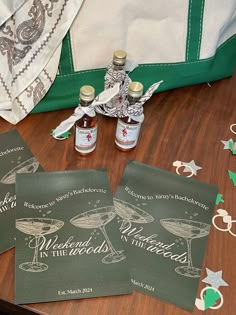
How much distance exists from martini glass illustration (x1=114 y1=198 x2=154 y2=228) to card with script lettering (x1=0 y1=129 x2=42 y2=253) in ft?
0.55


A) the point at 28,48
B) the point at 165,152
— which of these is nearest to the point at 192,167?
the point at 165,152

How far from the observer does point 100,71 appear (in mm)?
813

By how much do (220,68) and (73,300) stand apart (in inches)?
25.4

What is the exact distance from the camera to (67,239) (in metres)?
0.63

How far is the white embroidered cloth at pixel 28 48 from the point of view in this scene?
0.70m

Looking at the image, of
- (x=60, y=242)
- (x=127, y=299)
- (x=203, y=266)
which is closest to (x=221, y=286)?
(x=203, y=266)

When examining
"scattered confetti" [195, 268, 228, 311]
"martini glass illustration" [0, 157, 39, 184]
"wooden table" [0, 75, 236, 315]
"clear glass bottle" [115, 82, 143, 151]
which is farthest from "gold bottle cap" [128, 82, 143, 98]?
"scattered confetti" [195, 268, 228, 311]

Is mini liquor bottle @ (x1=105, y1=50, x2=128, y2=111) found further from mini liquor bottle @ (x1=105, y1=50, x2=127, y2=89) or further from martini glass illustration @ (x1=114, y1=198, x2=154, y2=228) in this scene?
martini glass illustration @ (x1=114, y1=198, x2=154, y2=228)

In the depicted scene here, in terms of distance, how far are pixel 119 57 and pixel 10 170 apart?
30 centimetres

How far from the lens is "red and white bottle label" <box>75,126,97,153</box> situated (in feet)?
2.39

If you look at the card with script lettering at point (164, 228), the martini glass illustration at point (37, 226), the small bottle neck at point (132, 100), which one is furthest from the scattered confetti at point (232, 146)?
the martini glass illustration at point (37, 226)

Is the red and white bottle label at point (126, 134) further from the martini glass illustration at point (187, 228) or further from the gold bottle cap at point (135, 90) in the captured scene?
the martini glass illustration at point (187, 228)

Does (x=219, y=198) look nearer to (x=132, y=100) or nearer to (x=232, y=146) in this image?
(x=232, y=146)

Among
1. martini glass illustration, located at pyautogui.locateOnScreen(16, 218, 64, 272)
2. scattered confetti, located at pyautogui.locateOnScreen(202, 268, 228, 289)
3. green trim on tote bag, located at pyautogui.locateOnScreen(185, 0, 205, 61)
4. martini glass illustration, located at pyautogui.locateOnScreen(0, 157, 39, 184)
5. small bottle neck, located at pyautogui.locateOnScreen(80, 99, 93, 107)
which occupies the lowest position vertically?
scattered confetti, located at pyautogui.locateOnScreen(202, 268, 228, 289)
